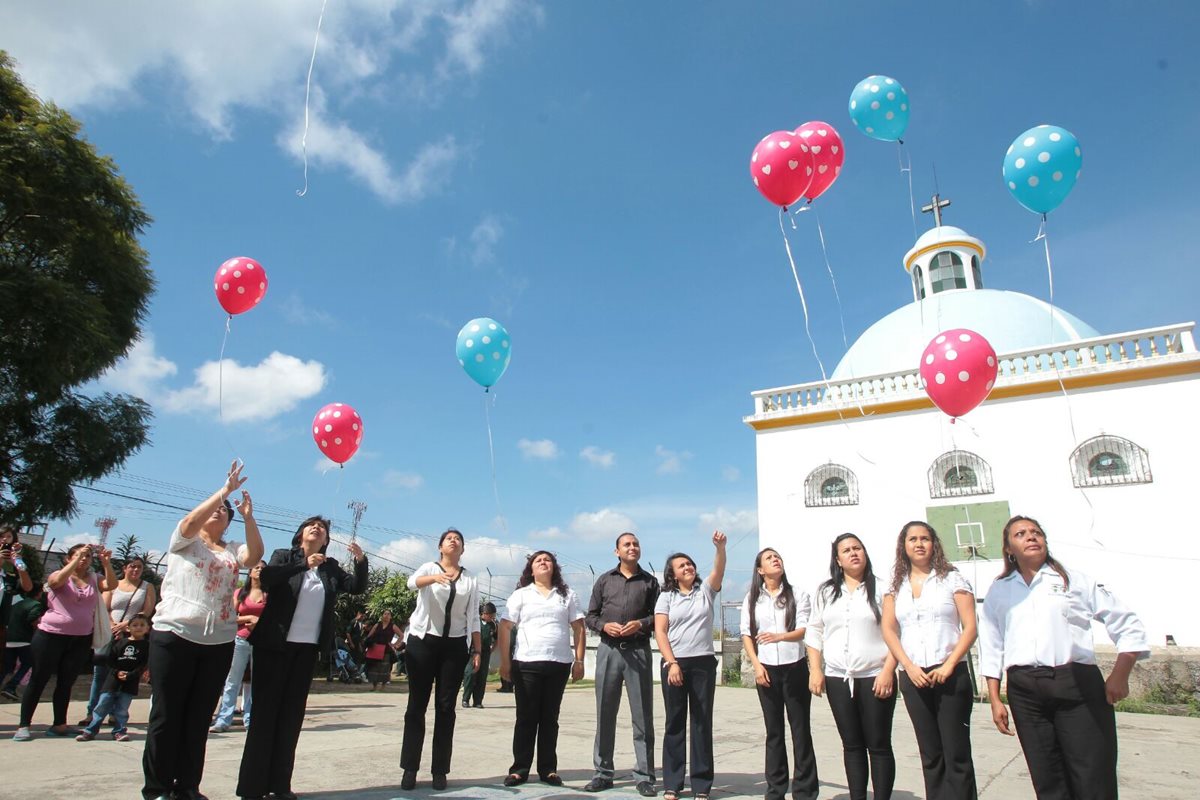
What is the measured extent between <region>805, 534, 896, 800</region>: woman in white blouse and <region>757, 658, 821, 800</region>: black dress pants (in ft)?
0.43

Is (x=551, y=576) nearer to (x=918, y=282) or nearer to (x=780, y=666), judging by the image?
(x=780, y=666)

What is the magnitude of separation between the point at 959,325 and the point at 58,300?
17.9 metres

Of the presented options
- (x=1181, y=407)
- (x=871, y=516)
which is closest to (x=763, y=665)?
(x=871, y=516)

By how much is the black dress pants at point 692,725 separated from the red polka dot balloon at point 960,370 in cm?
515

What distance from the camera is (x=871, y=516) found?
1373cm

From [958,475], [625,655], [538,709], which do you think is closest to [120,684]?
[538,709]

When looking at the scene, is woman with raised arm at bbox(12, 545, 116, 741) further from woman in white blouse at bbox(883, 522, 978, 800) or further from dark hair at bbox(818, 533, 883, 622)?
woman in white blouse at bbox(883, 522, 978, 800)

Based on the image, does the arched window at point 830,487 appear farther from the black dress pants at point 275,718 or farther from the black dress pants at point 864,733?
the black dress pants at point 275,718

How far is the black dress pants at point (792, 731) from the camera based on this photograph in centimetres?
393

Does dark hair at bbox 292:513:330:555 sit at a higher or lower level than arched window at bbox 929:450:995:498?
lower

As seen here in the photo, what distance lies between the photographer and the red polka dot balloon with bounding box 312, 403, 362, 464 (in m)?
7.42

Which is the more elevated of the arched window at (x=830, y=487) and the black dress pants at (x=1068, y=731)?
the arched window at (x=830, y=487)

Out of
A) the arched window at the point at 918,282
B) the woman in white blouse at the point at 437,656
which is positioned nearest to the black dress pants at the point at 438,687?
the woman in white blouse at the point at 437,656

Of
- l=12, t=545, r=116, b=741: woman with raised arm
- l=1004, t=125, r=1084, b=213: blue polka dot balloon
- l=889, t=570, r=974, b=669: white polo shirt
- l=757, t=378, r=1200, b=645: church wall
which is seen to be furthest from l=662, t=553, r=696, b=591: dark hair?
l=757, t=378, r=1200, b=645: church wall
